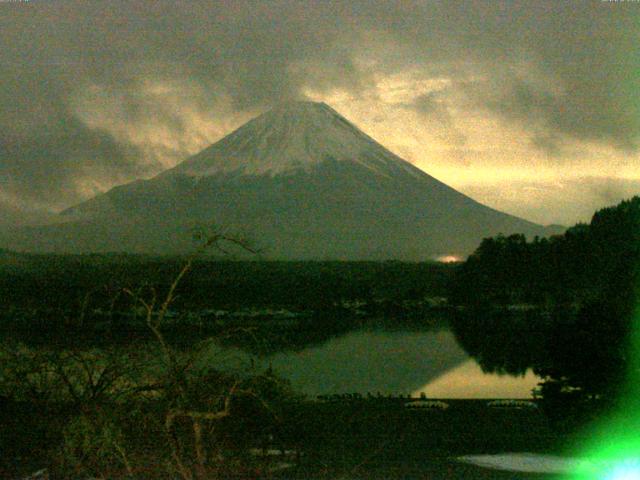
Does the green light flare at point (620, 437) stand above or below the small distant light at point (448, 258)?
below

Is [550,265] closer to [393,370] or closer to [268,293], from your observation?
[268,293]

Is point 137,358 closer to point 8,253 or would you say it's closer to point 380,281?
point 8,253

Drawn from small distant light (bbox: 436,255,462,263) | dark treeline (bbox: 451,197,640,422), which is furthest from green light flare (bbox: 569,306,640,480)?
small distant light (bbox: 436,255,462,263)

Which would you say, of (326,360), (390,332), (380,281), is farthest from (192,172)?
(326,360)

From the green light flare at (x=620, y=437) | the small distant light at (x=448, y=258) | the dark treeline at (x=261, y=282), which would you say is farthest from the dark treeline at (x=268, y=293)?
the green light flare at (x=620, y=437)

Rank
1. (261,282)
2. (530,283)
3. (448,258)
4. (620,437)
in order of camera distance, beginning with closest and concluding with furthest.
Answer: (620,437) → (530,283) → (261,282) → (448,258)

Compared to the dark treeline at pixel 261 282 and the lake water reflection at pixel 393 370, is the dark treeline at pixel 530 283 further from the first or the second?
the dark treeline at pixel 261 282

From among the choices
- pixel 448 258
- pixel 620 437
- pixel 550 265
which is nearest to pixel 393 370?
pixel 620 437

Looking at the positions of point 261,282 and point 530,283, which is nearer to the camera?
point 530,283
